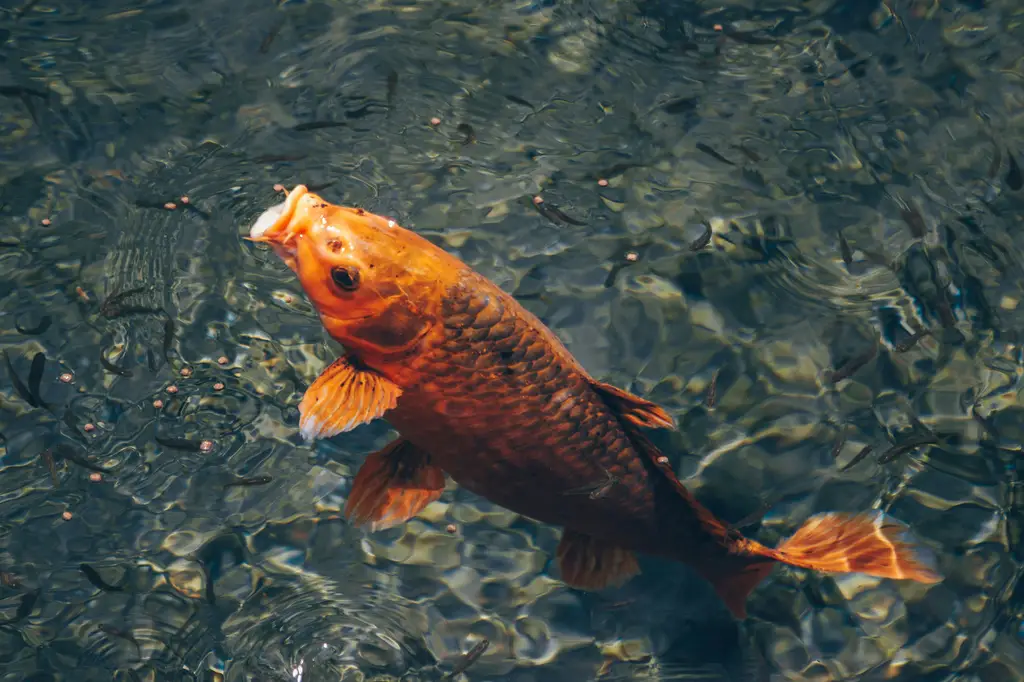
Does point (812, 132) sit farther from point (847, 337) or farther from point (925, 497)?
point (925, 497)

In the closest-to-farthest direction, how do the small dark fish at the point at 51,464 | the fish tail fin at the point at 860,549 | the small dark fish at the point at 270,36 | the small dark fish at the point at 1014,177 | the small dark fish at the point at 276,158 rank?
the fish tail fin at the point at 860,549, the small dark fish at the point at 51,464, the small dark fish at the point at 1014,177, the small dark fish at the point at 276,158, the small dark fish at the point at 270,36

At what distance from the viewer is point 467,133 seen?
232 inches

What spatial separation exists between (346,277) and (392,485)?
3.77 ft

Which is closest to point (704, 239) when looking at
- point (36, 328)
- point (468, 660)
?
point (468, 660)

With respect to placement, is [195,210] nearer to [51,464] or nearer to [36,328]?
[36,328]

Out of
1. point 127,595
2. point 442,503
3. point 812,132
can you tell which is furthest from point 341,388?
point 812,132

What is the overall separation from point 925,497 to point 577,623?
6.44ft

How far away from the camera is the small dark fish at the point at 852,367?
4.96 metres

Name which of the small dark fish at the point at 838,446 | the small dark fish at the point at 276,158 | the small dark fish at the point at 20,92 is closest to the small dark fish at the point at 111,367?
the small dark fish at the point at 276,158

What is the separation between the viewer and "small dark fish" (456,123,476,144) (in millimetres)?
5883

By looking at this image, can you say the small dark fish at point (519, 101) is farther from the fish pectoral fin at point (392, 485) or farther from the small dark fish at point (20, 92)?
the small dark fish at point (20, 92)

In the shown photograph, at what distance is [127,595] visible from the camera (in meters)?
4.59

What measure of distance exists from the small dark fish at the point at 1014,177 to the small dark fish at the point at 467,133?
10.9 ft

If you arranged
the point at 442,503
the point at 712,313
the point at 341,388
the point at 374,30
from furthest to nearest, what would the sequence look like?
the point at 374,30 < the point at 712,313 < the point at 442,503 < the point at 341,388
